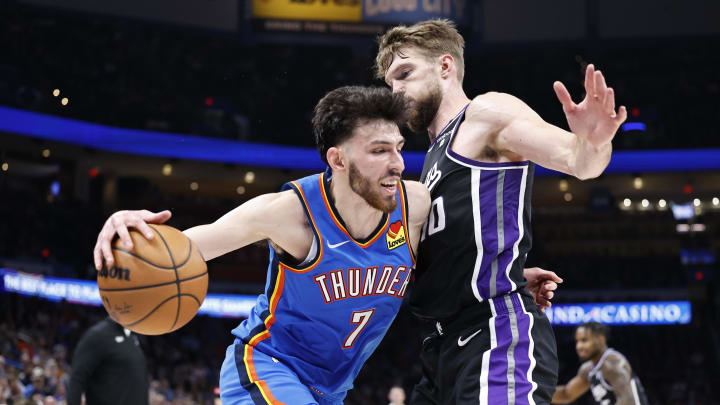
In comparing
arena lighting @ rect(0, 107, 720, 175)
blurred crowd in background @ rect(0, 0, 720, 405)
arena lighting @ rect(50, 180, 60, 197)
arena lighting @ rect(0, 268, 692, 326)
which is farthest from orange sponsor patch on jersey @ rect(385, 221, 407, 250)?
arena lighting @ rect(50, 180, 60, 197)

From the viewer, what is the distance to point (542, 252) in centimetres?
2075

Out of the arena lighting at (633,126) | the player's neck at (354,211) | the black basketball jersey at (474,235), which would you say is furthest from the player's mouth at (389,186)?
the arena lighting at (633,126)

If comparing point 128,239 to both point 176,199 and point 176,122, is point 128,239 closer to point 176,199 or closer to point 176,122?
point 176,122

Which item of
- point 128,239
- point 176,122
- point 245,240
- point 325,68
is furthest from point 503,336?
point 325,68

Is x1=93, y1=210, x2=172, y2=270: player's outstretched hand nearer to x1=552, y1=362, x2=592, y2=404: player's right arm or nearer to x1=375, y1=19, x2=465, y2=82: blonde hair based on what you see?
x1=375, y1=19, x2=465, y2=82: blonde hair

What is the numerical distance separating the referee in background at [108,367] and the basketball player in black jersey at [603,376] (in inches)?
143

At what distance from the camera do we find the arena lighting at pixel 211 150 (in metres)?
17.5

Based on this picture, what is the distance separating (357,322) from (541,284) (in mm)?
905

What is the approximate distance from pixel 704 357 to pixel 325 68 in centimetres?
1185

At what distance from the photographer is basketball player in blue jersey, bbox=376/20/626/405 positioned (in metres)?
2.98

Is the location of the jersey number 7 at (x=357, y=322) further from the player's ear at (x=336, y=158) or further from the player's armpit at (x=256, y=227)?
the player's ear at (x=336, y=158)

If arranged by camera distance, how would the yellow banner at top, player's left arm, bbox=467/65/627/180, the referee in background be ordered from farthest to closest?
1. the yellow banner at top
2. the referee in background
3. player's left arm, bbox=467/65/627/180

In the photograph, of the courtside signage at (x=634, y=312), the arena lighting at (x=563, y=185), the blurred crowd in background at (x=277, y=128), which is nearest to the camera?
the blurred crowd in background at (x=277, y=128)

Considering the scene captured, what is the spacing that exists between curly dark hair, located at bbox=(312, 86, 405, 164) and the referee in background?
3.34 meters
